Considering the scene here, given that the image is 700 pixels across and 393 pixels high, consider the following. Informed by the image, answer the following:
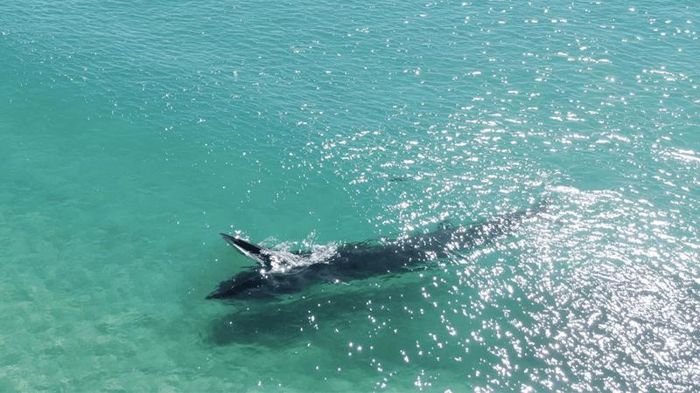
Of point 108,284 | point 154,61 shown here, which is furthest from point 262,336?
point 154,61

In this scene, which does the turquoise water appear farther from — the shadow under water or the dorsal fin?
the dorsal fin

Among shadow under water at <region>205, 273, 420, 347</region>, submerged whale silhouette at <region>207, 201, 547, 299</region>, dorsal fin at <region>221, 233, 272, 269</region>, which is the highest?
dorsal fin at <region>221, 233, 272, 269</region>

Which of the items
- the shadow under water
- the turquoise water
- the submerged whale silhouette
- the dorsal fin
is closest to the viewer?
the turquoise water

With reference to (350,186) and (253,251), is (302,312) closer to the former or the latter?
(253,251)

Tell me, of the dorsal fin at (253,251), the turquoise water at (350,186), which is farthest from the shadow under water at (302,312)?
the dorsal fin at (253,251)

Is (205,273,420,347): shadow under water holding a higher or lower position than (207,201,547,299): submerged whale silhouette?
lower

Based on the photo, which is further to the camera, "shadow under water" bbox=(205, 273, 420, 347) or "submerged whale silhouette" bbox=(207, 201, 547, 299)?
"submerged whale silhouette" bbox=(207, 201, 547, 299)

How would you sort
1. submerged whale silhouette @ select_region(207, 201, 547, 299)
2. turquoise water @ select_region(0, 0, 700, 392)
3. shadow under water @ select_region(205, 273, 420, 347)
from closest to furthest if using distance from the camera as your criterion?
turquoise water @ select_region(0, 0, 700, 392) → shadow under water @ select_region(205, 273, 420, 347) → submerged whale silhouette @ select_region(207, 201, 547, 299)

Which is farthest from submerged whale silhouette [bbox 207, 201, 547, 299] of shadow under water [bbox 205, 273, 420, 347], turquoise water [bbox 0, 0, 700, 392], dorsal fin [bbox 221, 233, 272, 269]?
turquoise water [bbox 0, 0, 700, 392]
